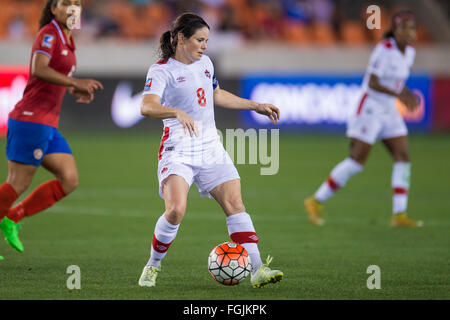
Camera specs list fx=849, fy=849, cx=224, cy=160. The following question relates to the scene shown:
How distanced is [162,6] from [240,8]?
2.33m

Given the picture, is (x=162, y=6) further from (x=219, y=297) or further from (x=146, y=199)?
(x=219, y=297)

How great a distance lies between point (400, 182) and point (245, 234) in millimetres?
4050

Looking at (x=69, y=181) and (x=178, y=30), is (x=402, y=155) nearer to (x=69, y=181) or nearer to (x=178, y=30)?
(x=69, y=181)

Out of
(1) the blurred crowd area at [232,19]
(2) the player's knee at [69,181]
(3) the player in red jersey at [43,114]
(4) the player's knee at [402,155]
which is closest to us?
(3) the player in red jersey at [43,114]

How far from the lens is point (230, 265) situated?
618cm

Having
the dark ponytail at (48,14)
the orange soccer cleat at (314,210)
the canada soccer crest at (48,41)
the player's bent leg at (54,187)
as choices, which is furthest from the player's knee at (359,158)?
the canada soccer crest at (48,41)

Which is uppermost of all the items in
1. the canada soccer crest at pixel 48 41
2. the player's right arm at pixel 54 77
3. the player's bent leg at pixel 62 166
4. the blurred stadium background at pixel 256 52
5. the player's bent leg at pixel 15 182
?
the blurred stadium background at pixel 256 52

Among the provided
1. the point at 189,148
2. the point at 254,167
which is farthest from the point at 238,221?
the point at 254,167

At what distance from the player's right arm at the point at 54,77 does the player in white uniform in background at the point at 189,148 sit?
0.45 m

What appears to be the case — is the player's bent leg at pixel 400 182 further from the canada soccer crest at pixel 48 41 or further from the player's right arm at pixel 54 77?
the canada soccer crest at pixel 48 41

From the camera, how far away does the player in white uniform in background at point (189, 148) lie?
6.18 meters

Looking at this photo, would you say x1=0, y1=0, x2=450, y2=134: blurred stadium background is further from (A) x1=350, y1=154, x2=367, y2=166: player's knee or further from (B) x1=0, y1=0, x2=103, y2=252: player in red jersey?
(B) x1=0, y1=0, x2=103, y2=252: player in red jersey

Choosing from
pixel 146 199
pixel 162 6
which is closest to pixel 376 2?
pixel 162 6

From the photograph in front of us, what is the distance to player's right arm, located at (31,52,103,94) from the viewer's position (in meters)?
6.25
